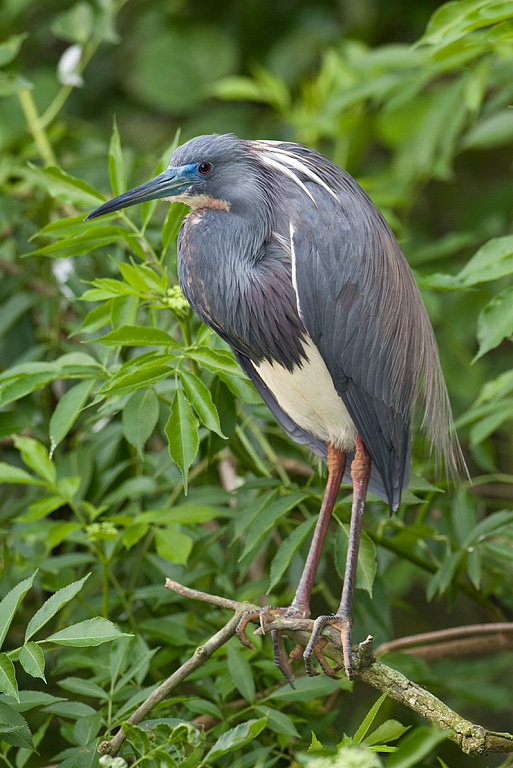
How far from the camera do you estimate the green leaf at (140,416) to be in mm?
1354

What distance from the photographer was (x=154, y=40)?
3.43 meters

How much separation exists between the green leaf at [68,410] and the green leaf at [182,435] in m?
0.23

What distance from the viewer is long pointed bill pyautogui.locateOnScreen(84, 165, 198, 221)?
1.18m

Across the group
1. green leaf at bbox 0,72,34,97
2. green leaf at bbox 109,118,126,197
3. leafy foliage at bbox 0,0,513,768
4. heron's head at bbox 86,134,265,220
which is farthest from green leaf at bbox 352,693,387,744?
green leaf at bbox 0,72,34,97

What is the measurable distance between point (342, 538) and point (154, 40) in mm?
2680

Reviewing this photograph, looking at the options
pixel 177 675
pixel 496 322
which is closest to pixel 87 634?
pixel 177 675

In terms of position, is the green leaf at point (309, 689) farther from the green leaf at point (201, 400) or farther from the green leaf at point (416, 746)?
the green leaf at point (416, 746)

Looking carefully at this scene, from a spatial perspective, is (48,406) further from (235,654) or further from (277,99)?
(277,99)

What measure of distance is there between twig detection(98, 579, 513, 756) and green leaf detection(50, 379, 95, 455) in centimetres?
34

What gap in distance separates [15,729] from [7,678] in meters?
0.09

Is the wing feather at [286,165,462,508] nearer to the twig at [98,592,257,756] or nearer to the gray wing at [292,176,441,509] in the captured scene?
the gray wing at [292,176,441,509]

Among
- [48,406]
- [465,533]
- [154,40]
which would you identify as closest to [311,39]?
[154,40]

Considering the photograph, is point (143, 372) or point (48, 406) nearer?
point (143, 372)

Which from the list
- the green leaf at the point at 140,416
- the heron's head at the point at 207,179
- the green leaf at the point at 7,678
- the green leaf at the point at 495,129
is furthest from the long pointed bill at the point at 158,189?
the green leaf at the point at 495,129
